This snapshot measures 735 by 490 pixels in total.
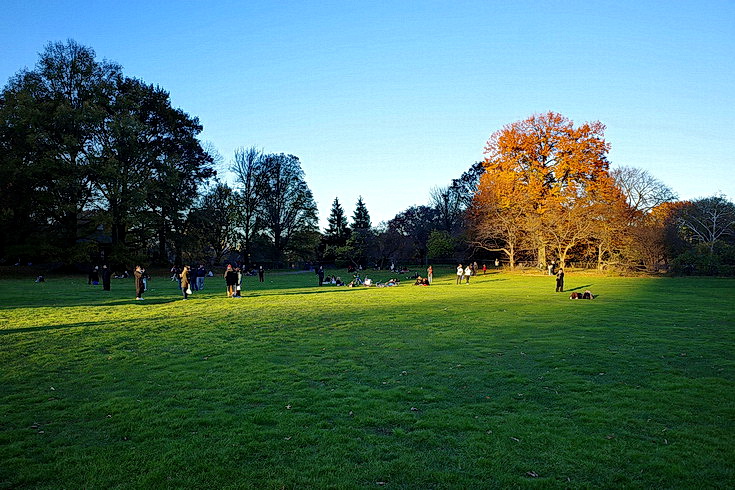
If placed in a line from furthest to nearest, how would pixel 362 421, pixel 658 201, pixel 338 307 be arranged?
pixel 658 201 → pixel 338 307 → pixel 362 421

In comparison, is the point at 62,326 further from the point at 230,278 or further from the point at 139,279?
the point at 230,278

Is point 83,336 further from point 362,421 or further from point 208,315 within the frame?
point 362,421

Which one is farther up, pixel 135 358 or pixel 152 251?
→ pixel 152 251

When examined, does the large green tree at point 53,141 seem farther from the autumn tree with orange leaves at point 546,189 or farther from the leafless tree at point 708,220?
the leafless tree at point 708,220

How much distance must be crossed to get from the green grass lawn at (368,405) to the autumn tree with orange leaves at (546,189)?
27.8m

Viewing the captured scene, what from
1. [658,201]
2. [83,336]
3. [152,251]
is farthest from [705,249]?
[152,251]

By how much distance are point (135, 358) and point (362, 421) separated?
5.97 meters

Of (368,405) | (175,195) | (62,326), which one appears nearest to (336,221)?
(175,195)

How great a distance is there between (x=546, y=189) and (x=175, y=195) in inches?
1551

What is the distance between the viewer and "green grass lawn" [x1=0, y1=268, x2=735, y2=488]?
4312mm

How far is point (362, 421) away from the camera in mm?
5594

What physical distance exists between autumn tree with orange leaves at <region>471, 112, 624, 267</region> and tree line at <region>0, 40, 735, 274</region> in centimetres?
12

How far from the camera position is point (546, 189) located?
4297 centimetres

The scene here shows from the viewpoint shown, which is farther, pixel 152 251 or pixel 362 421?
→ pixel 152 251
